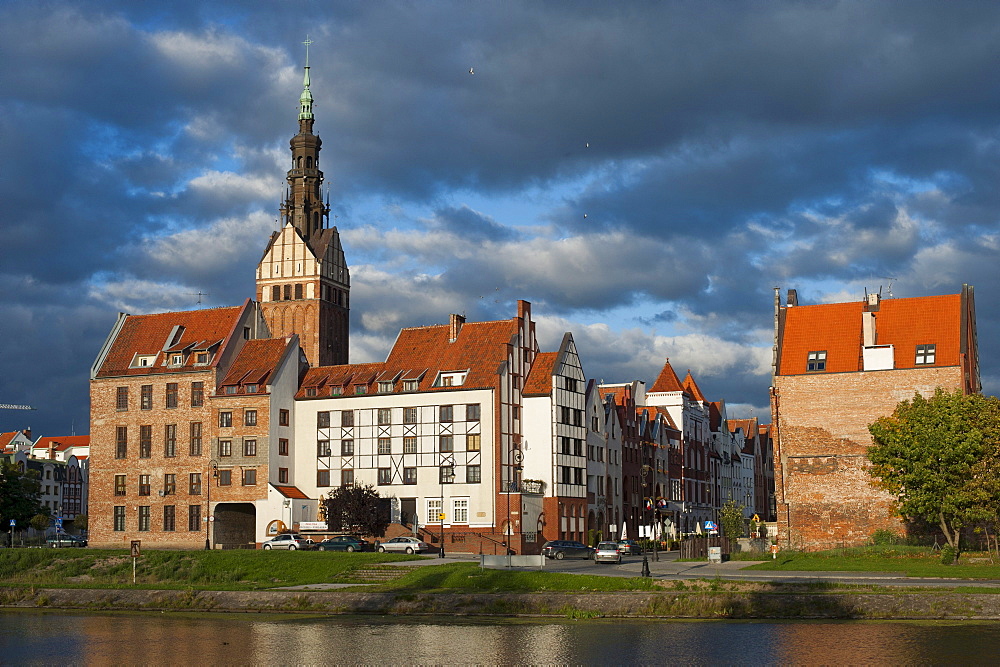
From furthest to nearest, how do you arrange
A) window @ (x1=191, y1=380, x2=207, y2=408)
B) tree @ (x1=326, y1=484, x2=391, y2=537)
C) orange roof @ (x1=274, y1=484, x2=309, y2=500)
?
window @ (x1=191, y1=380, x2=207, y2=408)
orange roof @ (x1=274, y1=484, x2=309, y2=500)
tree @ (x1=326, y1=484, x2=391, y2=537)

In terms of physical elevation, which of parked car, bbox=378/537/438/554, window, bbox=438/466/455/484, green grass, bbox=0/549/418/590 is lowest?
parked car, bbox=378/537/438/554

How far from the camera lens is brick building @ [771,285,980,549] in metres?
70.7

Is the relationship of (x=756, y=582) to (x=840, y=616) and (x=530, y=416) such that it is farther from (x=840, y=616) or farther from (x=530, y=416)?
(x=530, y=416)

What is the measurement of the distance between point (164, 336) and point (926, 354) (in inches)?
2297

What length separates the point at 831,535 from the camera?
231ft

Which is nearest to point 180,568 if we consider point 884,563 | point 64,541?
point 884,563

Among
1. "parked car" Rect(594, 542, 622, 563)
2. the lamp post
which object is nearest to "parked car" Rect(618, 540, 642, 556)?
"parked car" Rect(594, 542, 622, 563)

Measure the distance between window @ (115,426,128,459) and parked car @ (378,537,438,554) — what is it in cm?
2777

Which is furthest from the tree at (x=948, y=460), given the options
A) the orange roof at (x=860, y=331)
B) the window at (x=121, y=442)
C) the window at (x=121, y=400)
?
the window at (x=121, y=400)

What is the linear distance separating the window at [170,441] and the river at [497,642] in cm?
4678

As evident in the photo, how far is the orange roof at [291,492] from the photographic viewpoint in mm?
86750

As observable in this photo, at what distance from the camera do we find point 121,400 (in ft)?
305

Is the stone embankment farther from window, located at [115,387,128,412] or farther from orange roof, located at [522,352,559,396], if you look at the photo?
orange roof, located at [522,352,559,396]

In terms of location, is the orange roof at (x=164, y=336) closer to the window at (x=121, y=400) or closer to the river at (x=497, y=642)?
the window at (x=121, y=400)
